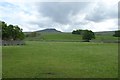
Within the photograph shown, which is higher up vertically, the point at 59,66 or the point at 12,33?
the point at 12,33

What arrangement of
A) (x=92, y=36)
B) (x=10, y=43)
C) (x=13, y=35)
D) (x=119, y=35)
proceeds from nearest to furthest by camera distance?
(x=10, y=43) < (x=13, y=35) < (x=92, y=36) < (x=119, y=35)

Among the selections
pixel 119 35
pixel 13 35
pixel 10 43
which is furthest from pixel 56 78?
pixel 119 35

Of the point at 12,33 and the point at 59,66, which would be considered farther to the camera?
the point at 12,33

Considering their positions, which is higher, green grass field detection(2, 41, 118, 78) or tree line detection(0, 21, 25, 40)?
tree line detection(0, 21, 25, 40)

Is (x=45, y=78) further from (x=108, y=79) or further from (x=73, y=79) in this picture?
(x=108, y=79)

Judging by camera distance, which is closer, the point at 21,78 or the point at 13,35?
the point at 21,78

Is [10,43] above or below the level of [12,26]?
below

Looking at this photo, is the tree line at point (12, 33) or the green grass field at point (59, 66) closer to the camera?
the green grass field at point (59, 66)

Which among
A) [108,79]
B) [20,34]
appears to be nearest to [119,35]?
[20,34]

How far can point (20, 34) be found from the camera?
85.9m

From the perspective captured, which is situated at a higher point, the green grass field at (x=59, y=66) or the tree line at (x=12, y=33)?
the tree line at (x=12, y=33)

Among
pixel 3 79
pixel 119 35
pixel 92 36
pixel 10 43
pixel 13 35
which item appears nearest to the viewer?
pixel 3 79

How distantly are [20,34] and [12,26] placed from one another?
443 centimetres

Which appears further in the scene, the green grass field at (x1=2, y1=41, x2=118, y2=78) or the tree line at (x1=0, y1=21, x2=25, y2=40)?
the tree line at (x1=0, y1=21, x2=25, y2=40)
